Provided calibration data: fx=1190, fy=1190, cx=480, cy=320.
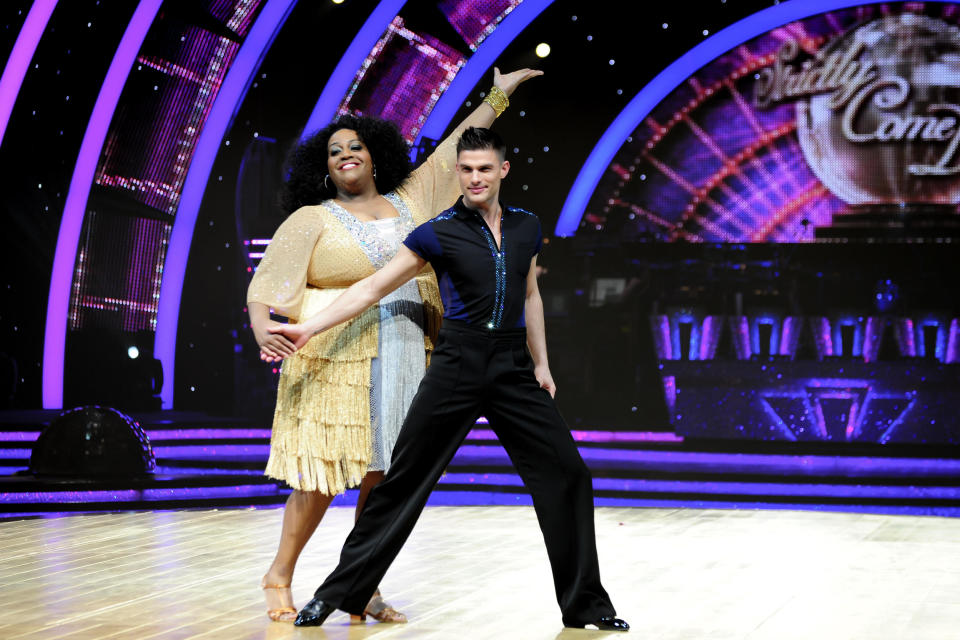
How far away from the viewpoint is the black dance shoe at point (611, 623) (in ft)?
10.5

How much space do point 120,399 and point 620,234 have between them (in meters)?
3.33

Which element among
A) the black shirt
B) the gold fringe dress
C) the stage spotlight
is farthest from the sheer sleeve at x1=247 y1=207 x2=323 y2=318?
the stage spotlight

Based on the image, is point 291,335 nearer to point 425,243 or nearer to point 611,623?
point 425,243

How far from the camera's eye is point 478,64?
25.2 feet

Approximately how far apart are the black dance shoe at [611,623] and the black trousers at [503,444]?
2 centimetres

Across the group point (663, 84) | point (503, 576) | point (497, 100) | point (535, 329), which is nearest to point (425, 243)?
point (535, 329)

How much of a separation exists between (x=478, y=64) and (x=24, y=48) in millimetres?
2757

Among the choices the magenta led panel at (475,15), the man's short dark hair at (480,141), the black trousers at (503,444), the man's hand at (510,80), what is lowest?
the black trousers at (503,444)

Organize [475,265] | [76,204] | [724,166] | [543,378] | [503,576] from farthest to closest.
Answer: [724,166] → [76,204] → [503,576] → [543,378] → [475,265]

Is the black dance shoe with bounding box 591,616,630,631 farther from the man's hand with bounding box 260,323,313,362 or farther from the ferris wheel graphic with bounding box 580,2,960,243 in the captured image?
the ferris wheel graphic with bounding box 580,2,960,243

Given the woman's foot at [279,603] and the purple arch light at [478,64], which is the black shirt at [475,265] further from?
the purple arch light at [478,64]

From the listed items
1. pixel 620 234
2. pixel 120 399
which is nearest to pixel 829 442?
pixel 620 234

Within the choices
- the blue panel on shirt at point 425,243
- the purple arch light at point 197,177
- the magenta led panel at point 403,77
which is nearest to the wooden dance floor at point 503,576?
the blue panel on shirt at point 425,243

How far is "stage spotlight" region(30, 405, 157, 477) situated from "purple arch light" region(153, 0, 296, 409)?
A: 0.94m
